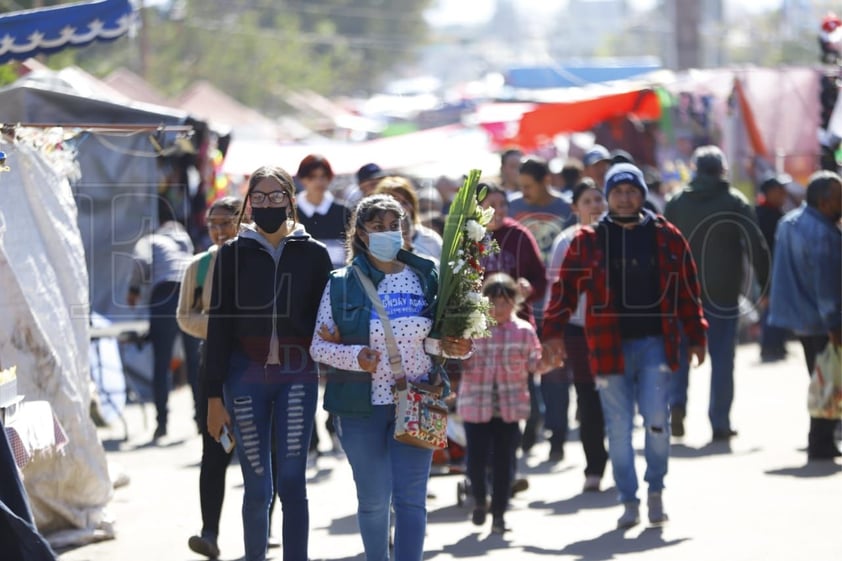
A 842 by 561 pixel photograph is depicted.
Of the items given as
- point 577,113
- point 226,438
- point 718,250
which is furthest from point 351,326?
point 577,113

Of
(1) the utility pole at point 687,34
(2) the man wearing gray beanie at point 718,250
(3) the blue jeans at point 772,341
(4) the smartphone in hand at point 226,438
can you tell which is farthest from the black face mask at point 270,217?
(1) the utility pole at point 687,34

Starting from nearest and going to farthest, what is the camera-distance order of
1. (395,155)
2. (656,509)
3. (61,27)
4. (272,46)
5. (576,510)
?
(656,509) → (576,510) → (61,27) → (395,155) → (272,46)

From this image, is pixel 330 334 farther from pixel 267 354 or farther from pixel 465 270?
pixel 465 270

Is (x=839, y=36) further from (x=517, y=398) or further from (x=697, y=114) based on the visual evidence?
(x=697, y=114)

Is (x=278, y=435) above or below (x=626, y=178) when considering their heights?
below

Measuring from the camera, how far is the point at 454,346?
7219 mm

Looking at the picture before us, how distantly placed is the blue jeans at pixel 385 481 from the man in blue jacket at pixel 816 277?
4.79 m

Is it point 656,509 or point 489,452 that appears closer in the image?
point 656,509

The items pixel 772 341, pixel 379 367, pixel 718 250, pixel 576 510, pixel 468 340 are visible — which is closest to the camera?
pixel 379 367

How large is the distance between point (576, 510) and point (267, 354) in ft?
10.7

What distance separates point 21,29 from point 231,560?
4056mm

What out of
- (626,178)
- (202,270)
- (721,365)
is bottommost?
(721,365)

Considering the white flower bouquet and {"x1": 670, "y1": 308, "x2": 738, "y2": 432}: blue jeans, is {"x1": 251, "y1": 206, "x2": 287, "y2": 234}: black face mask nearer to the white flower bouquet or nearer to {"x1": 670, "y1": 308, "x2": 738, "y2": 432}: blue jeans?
the white flower bouquet

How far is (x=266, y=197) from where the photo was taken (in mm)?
7559
